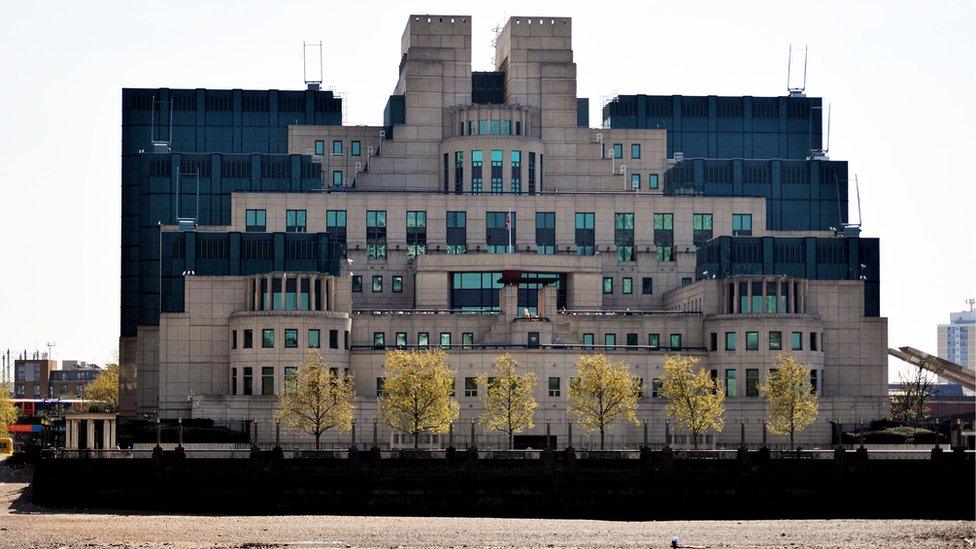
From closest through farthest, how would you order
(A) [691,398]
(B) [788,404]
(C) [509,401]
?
(C) [509,401], (A) [691,398], (B) [788,404]

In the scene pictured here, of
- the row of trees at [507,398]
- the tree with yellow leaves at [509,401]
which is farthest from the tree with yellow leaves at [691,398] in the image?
the tree with yellow leaves at [509,401]

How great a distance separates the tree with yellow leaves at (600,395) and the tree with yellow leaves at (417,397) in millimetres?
12222

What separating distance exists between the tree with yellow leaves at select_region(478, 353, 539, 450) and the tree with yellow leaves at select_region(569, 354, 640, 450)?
4513 millimetres

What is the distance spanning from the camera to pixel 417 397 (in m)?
188

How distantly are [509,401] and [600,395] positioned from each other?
8.70m

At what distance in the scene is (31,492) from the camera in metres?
178

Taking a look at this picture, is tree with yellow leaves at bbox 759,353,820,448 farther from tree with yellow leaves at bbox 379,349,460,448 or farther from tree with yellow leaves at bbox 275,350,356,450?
tree with yellow leaves at bbox 275,350,356,450

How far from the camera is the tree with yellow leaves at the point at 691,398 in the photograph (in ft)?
632

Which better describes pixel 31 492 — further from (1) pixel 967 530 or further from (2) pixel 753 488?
(1) pixel 967 530

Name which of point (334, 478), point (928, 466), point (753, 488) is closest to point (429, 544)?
point (334, 478)

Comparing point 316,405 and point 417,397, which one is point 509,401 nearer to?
point 417,397

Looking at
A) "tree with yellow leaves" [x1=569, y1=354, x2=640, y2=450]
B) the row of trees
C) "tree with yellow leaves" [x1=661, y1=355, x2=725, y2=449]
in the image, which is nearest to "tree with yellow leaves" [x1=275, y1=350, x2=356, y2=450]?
the row of trees

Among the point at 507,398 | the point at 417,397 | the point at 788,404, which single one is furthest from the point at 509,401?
the point at 788,404

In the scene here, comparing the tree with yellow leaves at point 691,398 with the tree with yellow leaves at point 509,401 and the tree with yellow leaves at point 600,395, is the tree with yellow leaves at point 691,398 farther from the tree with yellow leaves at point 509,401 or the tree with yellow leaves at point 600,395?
the tree with yellow leaves at point 509,401
